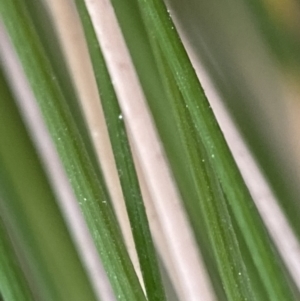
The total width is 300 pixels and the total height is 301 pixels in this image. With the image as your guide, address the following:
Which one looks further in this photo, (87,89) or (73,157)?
(87,89)

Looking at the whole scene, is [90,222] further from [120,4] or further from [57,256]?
[120,4]

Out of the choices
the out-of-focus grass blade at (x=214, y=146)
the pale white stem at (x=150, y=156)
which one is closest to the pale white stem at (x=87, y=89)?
the pale white stem at (x=150, y=156)

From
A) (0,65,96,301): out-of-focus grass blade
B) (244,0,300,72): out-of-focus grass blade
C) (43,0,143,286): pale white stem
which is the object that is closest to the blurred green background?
(244,0,300,72): out-of-focus grass blade

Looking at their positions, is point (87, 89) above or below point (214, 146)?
above

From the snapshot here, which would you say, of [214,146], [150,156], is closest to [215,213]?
[214,146]

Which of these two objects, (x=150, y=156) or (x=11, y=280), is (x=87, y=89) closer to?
(x=150, y=156)

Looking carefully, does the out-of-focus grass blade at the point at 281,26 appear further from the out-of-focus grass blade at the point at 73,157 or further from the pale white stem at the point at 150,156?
the out-of-focus grass blade at the point at 73,157

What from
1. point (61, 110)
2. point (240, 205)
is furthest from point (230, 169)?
point (61, 110)
